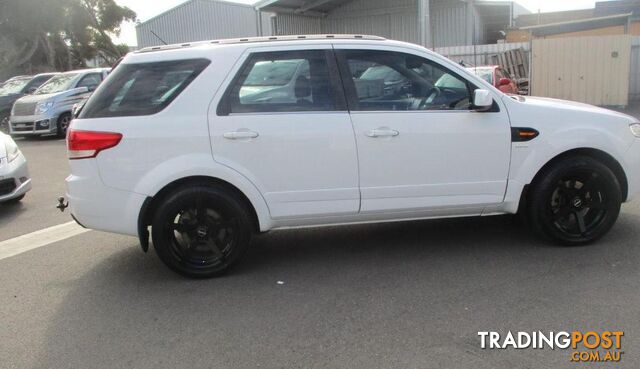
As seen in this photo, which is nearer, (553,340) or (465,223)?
(553,340)

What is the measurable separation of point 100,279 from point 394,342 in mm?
2503

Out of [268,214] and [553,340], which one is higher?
[268,214]

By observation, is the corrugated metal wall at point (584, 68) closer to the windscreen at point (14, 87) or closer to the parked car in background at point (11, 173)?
the parked car in background at point (11, 173)

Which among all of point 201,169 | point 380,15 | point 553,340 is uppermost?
point 380,15

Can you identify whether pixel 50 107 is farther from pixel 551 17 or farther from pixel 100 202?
pixel 551 17

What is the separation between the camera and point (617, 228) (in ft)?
17.2

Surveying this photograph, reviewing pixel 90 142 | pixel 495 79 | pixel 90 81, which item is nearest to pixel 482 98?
pixel 90 142

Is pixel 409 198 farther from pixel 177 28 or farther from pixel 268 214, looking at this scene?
pixel 177 28

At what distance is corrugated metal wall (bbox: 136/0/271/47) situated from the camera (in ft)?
92.7

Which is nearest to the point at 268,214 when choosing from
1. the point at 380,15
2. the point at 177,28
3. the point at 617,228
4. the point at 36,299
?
the point at 36,299

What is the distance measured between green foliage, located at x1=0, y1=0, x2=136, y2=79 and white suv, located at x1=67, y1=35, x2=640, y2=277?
34.5 metres

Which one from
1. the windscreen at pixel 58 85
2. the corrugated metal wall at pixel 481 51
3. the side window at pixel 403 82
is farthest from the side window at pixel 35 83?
the side window at pixel 403 82

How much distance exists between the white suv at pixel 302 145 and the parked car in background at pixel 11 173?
2.94m

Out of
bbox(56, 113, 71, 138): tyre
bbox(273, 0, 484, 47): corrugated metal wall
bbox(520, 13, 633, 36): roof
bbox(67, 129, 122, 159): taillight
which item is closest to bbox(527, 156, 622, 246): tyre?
bbox(67, 129, 122, 159): taillight
